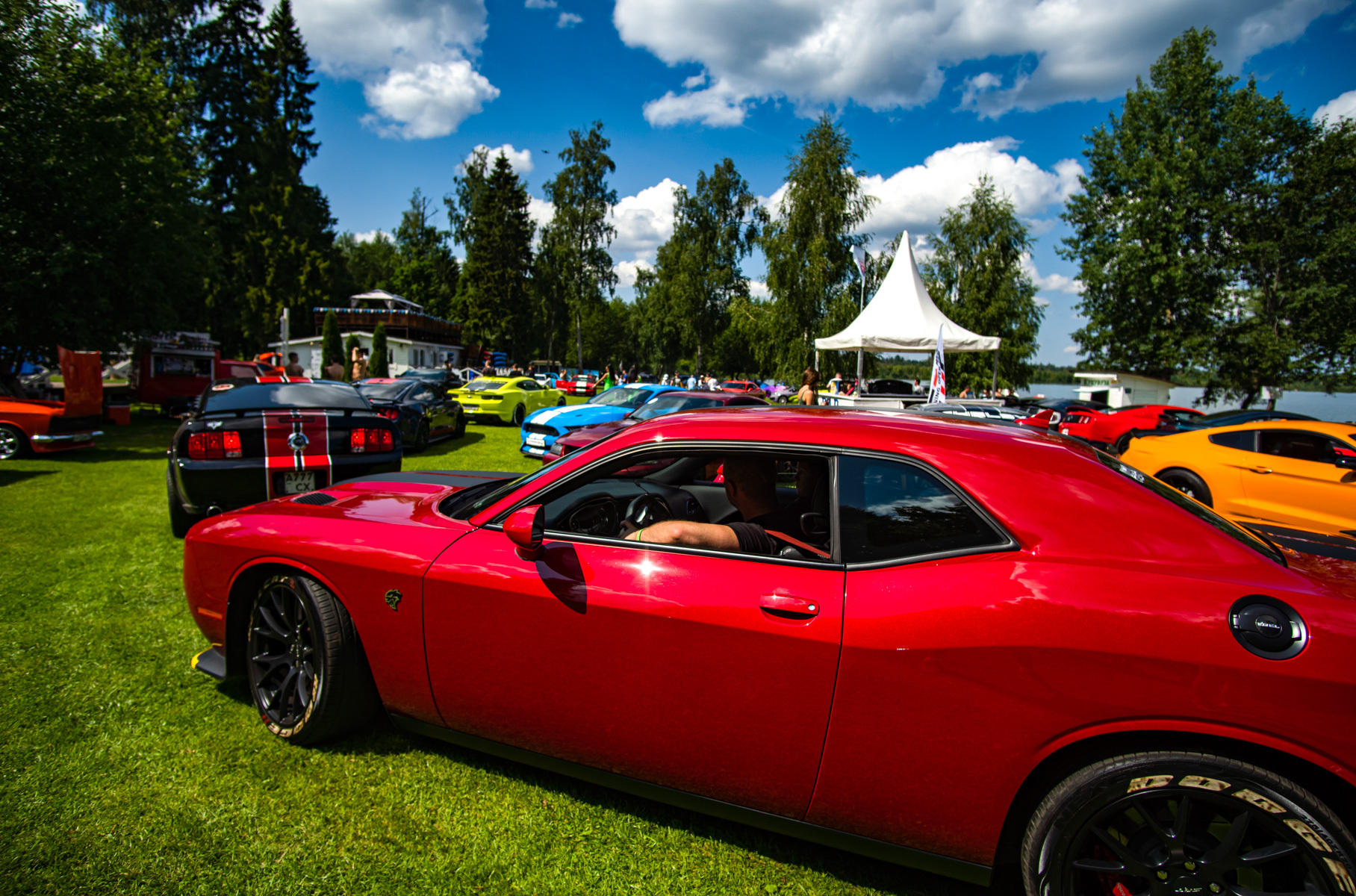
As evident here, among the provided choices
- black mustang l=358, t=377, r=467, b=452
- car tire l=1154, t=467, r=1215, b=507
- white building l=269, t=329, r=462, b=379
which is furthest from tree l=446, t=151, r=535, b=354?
car tire l=1154, t=467, r=1215, b=507

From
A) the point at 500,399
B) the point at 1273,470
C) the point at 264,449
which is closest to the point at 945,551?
the point at 264,449

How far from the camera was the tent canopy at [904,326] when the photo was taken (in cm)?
1584

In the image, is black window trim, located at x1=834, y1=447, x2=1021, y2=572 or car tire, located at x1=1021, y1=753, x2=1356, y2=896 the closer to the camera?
car tire, located at x1=1021, y1=753, x2=1356, y2=896

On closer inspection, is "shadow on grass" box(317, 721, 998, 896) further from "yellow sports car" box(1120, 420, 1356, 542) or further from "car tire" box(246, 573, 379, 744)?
"yellow sports car" box(1120, 420, 1356, 542)

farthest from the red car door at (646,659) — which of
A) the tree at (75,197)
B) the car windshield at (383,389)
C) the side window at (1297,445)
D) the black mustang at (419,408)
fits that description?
the tree at (75,197)

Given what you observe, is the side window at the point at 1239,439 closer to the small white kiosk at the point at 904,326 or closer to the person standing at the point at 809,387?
the person standing at the point at 809,387

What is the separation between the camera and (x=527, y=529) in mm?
2023

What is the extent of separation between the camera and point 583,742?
7.03ft

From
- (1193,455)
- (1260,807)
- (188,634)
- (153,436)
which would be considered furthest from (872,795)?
(153,436)

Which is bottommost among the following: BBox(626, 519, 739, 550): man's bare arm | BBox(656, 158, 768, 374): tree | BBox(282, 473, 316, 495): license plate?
BBox(282, 473, 316, 495): license plate

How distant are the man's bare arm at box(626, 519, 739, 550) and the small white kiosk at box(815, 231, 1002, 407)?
1326 cm

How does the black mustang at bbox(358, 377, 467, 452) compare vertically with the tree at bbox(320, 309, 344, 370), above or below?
below

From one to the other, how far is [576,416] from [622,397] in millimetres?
1445

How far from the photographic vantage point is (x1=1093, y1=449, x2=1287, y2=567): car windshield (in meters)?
1.73
